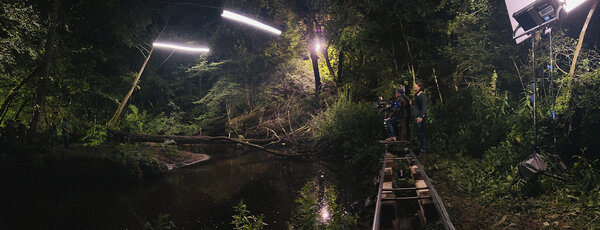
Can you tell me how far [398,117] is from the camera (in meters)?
8.38

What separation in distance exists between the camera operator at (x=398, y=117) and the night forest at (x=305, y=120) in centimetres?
40

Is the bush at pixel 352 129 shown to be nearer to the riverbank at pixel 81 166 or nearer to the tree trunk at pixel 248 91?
the riverbank at pixel 81 166

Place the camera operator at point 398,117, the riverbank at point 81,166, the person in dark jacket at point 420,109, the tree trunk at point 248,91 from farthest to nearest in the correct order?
1. the tree trunk at point 248,91
2. the riverbank at point 81,166
3. the camera operator at point 398,117
4. the person in dark jacket at point 420,109

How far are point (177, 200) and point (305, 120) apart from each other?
311 inches

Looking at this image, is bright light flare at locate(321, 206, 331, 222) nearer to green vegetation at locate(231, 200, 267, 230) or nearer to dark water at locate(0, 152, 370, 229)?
dark water at locate(0, 152, 370, 229)

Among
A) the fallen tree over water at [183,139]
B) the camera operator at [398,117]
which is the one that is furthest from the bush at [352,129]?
the fallen tree over water at [183,139]

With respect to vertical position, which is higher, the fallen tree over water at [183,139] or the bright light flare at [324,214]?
the fallen tree over water at [183,139]

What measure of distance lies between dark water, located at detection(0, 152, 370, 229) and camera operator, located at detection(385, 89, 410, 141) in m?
1.73

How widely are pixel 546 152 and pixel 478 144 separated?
2203mm

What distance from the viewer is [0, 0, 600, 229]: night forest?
471 centimetres

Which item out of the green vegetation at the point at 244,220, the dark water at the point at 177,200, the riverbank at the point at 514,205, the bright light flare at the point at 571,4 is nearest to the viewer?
the riverbank at the point at 514,205

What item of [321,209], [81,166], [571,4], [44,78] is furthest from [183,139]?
[571,4]

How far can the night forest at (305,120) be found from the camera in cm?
471

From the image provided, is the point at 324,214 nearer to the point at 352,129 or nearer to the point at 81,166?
the point at 352,129
